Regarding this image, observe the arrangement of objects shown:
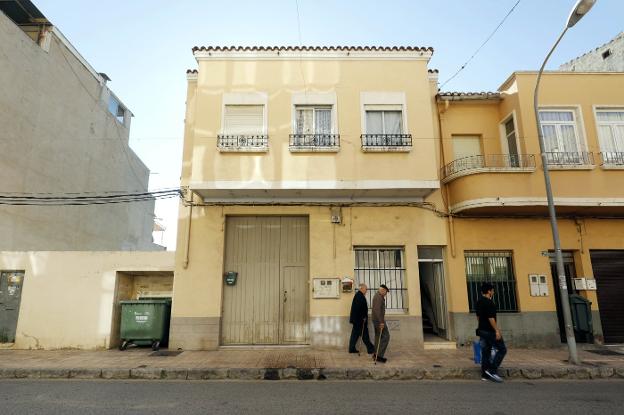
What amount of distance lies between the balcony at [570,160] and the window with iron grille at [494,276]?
280 centimetres

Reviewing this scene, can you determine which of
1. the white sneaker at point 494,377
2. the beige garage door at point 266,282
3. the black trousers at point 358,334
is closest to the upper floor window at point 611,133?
the white sneaker at point 494,377

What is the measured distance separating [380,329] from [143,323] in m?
6.34

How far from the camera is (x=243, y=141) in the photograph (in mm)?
10031

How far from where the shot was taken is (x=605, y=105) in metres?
10.5

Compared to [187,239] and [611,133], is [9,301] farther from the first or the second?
[611,133]

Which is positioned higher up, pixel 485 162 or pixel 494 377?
pixel 485 162

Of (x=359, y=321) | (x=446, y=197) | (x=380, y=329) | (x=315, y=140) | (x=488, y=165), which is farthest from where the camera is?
(x=488, y=165)

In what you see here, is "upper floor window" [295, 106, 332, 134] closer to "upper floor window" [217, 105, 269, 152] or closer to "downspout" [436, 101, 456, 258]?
"upper floor window" [217, 105, 269, 152]

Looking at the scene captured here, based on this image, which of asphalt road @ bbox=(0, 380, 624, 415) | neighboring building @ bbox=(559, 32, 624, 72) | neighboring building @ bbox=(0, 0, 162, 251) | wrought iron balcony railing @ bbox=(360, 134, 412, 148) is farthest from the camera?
neighboring building @ bbox=(559, 32, 624, 72)

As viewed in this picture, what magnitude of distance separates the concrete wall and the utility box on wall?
10384 mm

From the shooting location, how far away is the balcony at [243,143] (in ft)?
32.1

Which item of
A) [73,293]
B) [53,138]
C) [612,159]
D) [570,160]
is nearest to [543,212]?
[570,160]

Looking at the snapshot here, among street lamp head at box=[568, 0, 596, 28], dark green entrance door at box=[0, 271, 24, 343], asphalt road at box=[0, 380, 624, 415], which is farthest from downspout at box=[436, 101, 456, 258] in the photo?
dark green entrance door at box=[0, 271, 24, 343]

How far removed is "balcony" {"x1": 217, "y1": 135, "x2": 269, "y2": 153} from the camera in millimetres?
9797
